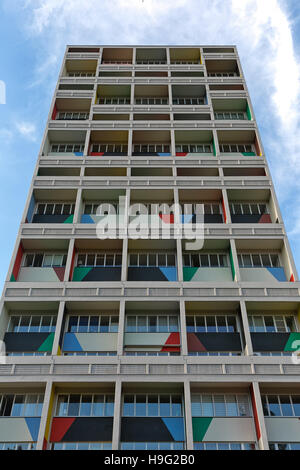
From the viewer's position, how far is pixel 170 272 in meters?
27.0

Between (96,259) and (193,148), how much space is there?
13.6 m

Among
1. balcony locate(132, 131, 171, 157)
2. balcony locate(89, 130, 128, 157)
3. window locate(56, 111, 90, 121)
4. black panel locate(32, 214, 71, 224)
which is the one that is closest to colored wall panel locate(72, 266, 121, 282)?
black panel locate(32, 214, 71, 224)

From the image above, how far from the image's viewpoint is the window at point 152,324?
82.4 ft

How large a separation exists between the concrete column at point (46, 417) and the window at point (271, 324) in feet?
37.4

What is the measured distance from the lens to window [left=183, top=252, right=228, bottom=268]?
2825 cm

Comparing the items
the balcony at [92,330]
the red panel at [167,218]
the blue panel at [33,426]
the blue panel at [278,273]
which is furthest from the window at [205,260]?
the blue panel at [33,426]

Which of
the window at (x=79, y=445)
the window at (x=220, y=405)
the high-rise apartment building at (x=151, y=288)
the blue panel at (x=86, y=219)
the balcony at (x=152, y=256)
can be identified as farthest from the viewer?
the blue panel at (x=86, y=219)

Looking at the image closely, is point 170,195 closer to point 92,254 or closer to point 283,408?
point 92,254

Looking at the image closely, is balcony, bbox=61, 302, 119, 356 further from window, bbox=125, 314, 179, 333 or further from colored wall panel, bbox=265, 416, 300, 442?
colored wall panel, bbox=265, 416, 300, 442

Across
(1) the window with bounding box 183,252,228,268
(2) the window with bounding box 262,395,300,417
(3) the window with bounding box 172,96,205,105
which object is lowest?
(2) the window with bounding box 262,395,300,417

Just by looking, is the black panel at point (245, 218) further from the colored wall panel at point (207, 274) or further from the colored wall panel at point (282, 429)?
the colored wall panel at point (282, 429)

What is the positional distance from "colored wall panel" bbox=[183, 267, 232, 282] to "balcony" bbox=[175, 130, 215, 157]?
11.7 metres

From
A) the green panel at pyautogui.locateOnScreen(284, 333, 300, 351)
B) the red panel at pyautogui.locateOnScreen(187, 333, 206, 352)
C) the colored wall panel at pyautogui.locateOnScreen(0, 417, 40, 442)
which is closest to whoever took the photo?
the colored wall panel at pyautogui.locateOnScreen(0, 417, 40, 442)

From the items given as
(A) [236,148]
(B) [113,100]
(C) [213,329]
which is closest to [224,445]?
(C) [213,329]
